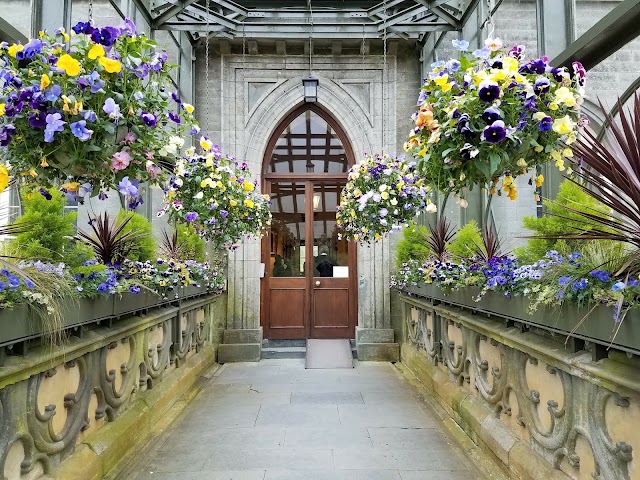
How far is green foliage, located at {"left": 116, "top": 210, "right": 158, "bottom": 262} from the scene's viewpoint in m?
3.95

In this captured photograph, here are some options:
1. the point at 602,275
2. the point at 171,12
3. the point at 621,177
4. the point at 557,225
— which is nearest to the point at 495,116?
the point at 621,177

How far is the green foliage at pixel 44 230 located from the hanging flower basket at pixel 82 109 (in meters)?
0.49

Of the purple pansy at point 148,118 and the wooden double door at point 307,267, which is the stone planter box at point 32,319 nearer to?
the purple pansy at point 148,118

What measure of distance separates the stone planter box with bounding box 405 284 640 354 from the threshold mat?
336 cm

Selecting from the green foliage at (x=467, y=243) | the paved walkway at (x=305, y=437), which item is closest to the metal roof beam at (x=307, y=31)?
the green foliage at (x=467, y=243)

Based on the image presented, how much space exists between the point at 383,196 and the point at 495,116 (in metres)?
2.38

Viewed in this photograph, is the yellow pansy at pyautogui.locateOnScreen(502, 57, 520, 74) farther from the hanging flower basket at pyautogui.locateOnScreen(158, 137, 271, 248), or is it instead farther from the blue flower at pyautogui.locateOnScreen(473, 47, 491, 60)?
the hanging flower basket at pyautogui.locateOnScreen(158, 137, 271, 248)

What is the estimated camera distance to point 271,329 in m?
7.80

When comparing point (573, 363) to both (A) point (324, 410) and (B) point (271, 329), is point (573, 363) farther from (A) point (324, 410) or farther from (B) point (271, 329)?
(B) point (271, 329)

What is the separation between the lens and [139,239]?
→ 4055 millimetres

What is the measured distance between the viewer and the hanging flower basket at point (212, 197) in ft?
13.6

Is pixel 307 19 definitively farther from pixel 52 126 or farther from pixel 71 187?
pixel 52 126

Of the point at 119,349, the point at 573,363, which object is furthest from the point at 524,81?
the point at 119,349

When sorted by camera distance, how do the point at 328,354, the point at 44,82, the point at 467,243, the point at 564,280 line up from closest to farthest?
the point at 44,82, the point at 564,280, the point at 467,243, the point at 328,354
